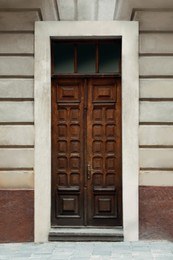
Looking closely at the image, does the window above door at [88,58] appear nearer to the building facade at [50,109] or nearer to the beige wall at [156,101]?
the building facade at [50,109]

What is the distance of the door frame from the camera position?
1006 centimetres

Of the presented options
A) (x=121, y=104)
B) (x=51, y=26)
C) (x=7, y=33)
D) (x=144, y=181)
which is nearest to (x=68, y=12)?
(x=51, y=26)

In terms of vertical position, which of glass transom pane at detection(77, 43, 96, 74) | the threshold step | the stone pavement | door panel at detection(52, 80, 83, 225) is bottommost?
the stone pavement

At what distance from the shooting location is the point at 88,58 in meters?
10.5

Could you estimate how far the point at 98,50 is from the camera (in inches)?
413

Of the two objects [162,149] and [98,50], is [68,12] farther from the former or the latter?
[162,149]

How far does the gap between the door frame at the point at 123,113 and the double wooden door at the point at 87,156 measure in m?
0.34

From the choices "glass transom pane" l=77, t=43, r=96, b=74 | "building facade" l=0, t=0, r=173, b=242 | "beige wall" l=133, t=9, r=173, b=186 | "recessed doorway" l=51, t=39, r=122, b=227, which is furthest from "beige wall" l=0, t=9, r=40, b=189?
"beige wall" l=133, t=9, r=173, b=186

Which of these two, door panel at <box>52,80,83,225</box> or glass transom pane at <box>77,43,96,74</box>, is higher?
glass transom pane at <box>77,43,96,74</box>

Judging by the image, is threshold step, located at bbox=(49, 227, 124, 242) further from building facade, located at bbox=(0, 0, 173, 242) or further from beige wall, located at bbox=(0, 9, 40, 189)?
beige wall, located at bbox=(0, 9, 40, 189)

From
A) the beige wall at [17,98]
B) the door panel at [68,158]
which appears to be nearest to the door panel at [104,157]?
the door panel at [68,158]

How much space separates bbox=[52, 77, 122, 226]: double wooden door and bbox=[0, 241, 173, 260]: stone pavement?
2.25 ft

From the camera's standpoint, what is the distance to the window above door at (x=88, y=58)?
10.5 meters

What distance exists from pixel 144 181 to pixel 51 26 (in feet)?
11.8
